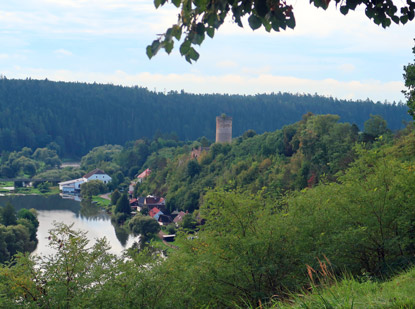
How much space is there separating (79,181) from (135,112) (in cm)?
10328

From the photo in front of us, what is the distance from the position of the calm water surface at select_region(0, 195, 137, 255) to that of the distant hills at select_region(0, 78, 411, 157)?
91.0m

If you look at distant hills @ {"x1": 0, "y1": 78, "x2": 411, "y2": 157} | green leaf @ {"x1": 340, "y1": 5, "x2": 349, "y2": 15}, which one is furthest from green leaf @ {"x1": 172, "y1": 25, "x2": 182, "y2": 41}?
distant hills @ {"x1": 0, "y1": 78, "x2": 411, "y2": 157}

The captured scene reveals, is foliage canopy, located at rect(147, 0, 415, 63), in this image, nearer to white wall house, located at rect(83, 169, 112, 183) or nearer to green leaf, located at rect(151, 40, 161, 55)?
green leaf, located at rect(151, 40, 161, 55)

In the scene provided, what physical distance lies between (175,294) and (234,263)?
73.7 inches

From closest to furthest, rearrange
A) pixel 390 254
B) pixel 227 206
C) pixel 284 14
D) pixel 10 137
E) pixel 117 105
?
pixel 284 14
pixel 390 254
pixel 227 206
pixel 10 137
pixel 117 105

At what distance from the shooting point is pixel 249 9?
585cm

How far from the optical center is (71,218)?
180 ft

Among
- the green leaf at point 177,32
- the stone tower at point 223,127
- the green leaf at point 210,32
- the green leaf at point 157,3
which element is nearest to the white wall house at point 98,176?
the stone tower at point 223,127

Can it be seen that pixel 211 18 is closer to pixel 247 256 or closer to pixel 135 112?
pixel 247 256

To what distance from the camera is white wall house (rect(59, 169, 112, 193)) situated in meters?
82.5

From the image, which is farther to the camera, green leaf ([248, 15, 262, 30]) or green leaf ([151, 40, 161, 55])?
green leaf ([248, 15, 262, 30])

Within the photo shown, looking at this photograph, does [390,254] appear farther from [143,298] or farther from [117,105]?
[117,105]

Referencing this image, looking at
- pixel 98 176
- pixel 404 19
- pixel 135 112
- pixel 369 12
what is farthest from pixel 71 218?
pixel 135 112

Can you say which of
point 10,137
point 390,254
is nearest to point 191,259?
point 390,254
